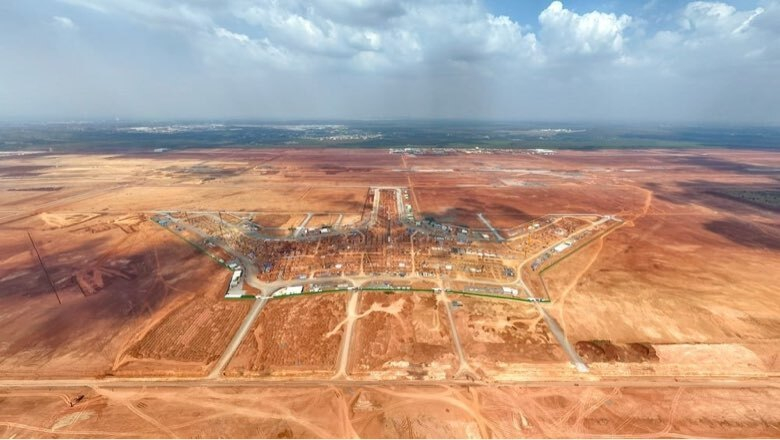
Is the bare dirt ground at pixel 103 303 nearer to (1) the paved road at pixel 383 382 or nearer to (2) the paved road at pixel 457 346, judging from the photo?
(1) the paved road at pixel 383 382

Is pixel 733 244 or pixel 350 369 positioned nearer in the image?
pixel 350 369

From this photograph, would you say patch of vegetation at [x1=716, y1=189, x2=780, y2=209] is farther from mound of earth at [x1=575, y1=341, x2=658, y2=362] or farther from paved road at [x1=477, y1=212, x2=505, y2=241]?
mound of earth at [x1=575, y1=341, x2=658, y2=362]

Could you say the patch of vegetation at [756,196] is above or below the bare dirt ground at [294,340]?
above

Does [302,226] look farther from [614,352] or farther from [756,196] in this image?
[756,196]

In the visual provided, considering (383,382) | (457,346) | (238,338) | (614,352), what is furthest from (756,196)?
(238,338)

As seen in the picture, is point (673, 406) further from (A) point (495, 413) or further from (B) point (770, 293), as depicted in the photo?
(B) point (770, 293)

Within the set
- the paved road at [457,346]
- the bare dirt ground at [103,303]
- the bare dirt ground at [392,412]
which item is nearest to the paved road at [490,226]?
the paved road at [457,346]

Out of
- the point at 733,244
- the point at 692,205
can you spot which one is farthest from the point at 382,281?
the point at 692,205
